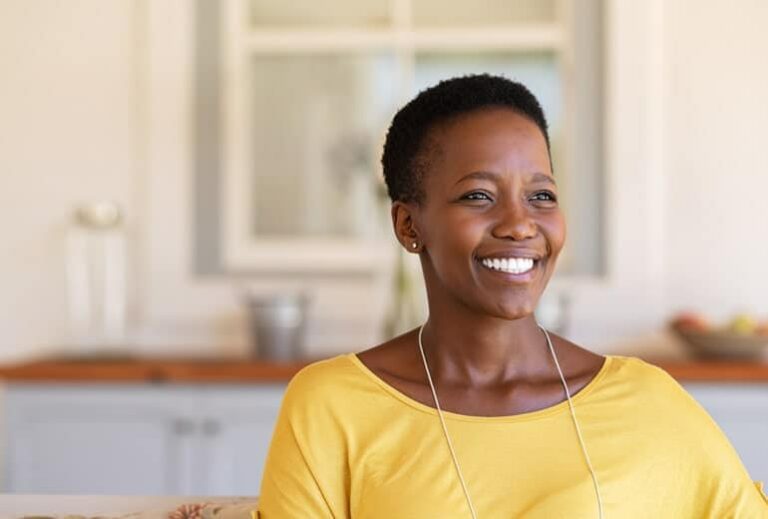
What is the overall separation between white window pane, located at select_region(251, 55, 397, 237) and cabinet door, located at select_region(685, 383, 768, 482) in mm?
1166

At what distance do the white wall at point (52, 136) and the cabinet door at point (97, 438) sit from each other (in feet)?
1.58

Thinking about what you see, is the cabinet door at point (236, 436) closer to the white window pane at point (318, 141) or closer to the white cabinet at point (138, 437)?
the white cabinet at point (138, 437)

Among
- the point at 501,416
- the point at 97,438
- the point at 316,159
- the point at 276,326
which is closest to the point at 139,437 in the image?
the point at 97,438

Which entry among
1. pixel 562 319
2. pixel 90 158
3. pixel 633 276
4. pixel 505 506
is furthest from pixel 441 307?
pixel 90 158

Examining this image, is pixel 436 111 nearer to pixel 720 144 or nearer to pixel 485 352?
pixel 485 352

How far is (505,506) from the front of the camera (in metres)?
1.34

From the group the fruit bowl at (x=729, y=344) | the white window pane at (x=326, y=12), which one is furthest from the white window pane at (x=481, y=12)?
the fruit bowl at (x=729, y=344)

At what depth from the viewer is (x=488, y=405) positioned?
4.74 feet

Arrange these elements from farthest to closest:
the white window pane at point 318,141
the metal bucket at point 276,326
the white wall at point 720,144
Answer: the white window pane at point 318,141 → the white wall at point 720,144 → the metal bucket at point 276,326

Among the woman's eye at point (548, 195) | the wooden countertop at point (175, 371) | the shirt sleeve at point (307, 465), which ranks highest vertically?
the woman's eye at point (548, 195)

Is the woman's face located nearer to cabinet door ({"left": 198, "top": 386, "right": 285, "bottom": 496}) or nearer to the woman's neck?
the woman's neck

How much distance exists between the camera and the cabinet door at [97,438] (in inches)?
122

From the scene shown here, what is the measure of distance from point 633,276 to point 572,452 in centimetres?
212

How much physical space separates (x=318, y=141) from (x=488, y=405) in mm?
2186
